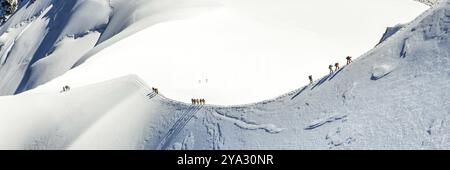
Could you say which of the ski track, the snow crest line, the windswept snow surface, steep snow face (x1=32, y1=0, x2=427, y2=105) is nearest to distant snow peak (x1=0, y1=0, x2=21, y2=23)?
steep snow face (x1=32, y1=0, x2=427, y2=105)

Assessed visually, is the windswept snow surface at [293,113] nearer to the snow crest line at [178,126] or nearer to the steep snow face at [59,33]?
the snow crest line at [178,126]

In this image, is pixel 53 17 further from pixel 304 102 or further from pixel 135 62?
pixel 304 102

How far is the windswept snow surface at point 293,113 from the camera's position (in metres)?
27.3

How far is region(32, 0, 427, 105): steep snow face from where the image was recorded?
4156cm

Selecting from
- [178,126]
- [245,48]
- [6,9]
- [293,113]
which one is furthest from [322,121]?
[6,9]

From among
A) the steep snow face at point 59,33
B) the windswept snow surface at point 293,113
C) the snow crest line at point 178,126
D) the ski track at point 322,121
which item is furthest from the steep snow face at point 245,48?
the ski track at point 322,121

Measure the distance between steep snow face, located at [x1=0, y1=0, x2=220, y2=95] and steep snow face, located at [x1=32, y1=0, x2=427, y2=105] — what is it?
20.5 feet

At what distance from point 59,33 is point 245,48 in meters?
32.8

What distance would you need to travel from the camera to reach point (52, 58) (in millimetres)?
67812

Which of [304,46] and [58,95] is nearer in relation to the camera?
[58,95]

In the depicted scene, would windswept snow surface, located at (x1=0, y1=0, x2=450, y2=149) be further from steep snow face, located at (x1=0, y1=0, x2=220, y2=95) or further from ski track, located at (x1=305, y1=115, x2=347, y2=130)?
steep snow face, located at (x1=0, y1=0, x2=220, y2=95)

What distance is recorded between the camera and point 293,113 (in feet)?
100
